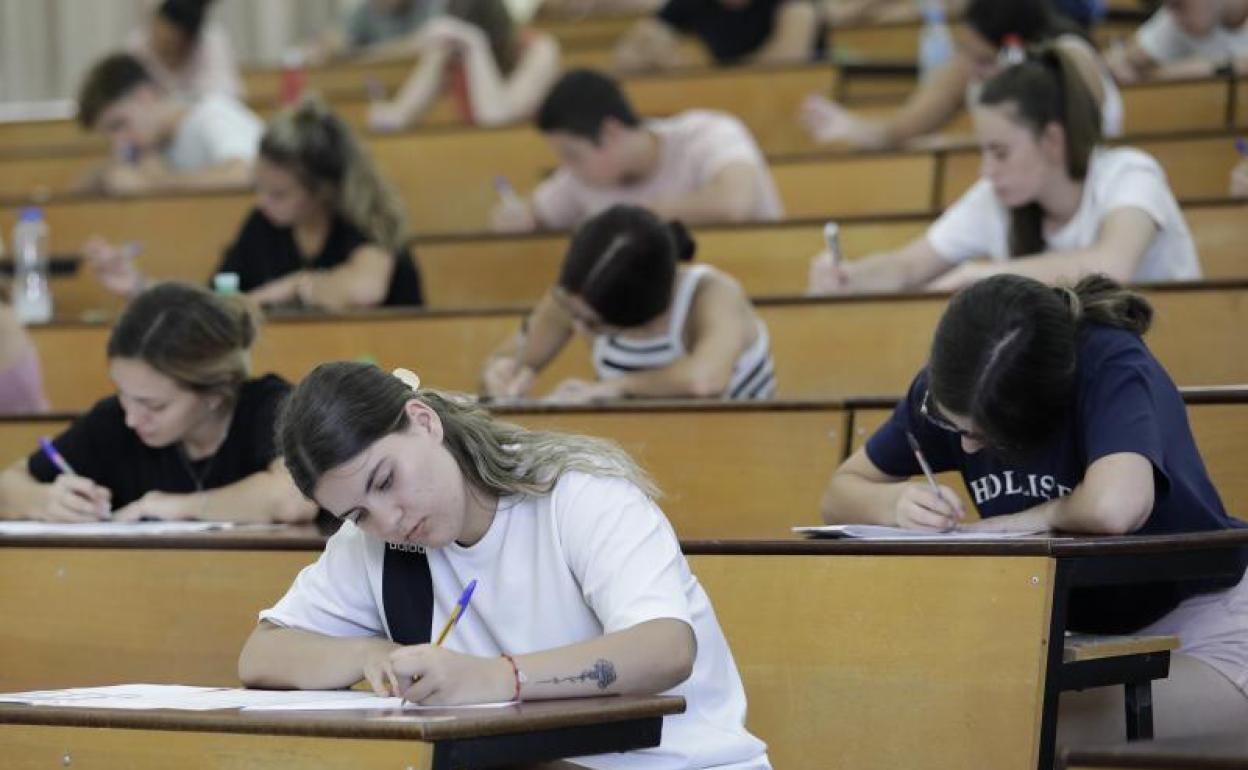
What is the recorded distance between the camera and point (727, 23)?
6.14 m

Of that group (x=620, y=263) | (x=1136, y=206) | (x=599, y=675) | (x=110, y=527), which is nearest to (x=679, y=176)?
(x=620, y=263)

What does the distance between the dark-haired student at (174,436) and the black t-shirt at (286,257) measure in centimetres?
115

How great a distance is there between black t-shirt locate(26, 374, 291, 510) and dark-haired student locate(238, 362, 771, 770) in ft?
3.13

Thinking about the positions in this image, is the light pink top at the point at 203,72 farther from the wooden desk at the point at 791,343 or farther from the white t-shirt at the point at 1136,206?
the white t-shirt at the point at 1136,206

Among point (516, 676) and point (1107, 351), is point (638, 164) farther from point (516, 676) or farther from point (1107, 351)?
point (516, 676)

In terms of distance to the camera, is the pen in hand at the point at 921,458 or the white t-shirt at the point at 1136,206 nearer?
the pen in hand at the point at 921,458

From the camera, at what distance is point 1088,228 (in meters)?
3.36

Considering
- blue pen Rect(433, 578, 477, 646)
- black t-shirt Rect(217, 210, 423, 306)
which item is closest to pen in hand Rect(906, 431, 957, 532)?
blue pen Rect(433, 578, 477, 646)

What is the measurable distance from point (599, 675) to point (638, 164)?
2.79 meters

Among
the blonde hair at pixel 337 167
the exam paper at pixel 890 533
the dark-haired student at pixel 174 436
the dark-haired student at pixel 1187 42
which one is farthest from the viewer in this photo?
the dark-haired student at pixel 1187 42

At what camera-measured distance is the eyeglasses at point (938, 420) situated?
2.24m

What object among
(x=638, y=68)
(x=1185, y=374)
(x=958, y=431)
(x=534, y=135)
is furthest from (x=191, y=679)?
(x=638, y=68)

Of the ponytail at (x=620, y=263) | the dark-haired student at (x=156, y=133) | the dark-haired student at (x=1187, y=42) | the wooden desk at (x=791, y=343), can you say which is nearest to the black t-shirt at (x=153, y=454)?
the wooden desk at (x=791, y=343)

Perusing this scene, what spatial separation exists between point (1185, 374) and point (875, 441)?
86 cm
